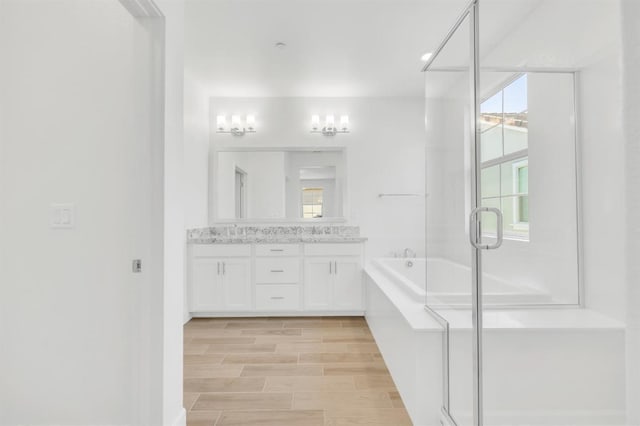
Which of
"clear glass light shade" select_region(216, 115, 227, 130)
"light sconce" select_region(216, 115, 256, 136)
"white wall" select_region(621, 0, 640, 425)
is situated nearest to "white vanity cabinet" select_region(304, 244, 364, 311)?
"light sconce" select_region(216, 115, 256, 136)

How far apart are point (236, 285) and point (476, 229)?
2670mm

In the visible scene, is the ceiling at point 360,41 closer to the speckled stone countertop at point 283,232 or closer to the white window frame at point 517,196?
the white window frame at point 517,196

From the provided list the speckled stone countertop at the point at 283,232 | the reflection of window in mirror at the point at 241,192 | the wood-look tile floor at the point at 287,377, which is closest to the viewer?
the wood-look tile floor at the point at 287,377

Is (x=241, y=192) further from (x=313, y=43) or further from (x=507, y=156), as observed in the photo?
(x=507, y=156)

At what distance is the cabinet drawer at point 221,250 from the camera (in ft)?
Result: 11.8

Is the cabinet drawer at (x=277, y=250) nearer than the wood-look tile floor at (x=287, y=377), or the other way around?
the wood-look tile floor at (x=287, y=377)

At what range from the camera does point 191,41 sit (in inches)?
109

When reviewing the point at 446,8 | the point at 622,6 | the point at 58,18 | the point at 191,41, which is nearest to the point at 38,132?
the point at 58,18

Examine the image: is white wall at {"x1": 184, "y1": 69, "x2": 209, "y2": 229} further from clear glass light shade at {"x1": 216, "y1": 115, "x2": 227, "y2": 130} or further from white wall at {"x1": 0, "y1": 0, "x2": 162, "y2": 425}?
white wall at {"x1": 0, "y1": 0, "x2": 162, "y2": 425}

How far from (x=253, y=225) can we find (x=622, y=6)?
151 inches

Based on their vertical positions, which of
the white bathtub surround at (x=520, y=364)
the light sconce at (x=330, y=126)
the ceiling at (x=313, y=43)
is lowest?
the white bathtub surround at (x=520, y=364)

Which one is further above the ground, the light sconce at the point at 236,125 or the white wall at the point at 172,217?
the light sconce at the point at 236,125

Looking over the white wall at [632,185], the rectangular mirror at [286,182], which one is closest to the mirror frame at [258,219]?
the rectangular mirror at [286,182]

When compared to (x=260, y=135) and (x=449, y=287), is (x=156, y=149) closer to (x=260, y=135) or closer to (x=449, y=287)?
(x=449, y=287)
